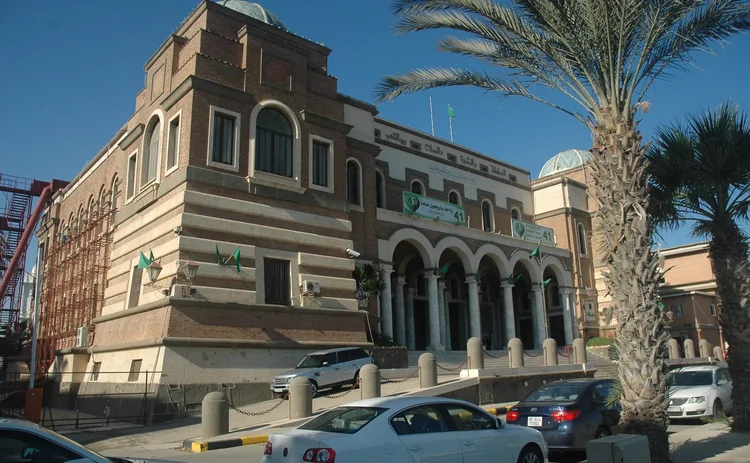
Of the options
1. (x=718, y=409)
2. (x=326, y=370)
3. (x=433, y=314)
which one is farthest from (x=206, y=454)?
(x=433, y=314)

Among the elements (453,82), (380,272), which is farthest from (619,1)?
(380,272)

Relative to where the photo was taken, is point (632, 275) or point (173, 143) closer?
point (632, 275)

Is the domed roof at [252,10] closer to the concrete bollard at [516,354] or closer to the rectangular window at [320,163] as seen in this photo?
the rectangular window at [320,163]

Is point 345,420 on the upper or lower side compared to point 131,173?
lower

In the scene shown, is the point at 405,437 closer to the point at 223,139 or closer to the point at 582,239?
the point at 223,139

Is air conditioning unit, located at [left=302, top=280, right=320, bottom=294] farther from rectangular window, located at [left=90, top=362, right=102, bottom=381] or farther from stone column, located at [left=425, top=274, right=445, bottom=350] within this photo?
stone column, located at [left=425, top=274, right=445, bottom=350]

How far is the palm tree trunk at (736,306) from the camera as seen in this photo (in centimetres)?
1264

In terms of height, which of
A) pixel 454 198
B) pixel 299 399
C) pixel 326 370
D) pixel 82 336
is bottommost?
pixel 299 399

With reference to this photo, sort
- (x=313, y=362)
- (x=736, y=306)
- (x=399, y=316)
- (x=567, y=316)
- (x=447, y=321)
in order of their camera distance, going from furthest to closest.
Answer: (x=567, y=316) < (x=447, y=321) < (x=399, y=316) < (x=313, y=362) < (x=736, y=306)

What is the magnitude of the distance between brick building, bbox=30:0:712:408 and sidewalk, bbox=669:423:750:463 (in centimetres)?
1241

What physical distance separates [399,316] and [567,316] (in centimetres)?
1302

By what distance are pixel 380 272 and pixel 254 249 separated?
300 inches

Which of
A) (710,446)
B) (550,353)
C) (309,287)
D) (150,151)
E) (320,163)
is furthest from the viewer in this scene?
(150,151)

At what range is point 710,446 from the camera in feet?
36.8
